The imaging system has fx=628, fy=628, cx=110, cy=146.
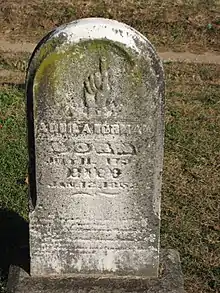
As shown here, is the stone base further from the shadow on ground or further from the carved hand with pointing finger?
the carved hand with pointing finger

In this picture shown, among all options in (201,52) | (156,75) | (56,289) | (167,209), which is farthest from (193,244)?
(201,52)

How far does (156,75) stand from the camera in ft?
11.7

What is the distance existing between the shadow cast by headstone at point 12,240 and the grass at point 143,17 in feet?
19.8

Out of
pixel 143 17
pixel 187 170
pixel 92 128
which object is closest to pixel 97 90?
pixel 92 128

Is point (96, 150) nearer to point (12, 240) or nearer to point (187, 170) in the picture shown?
point (12, 240)

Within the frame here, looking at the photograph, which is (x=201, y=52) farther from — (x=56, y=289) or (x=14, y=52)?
(x=56, y=289)

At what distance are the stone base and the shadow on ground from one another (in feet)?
0.89

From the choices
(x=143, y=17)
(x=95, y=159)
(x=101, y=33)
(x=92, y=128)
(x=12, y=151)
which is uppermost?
(x=101, y=33)

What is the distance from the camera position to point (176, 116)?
7.69 m

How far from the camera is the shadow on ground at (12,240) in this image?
15.1 ft

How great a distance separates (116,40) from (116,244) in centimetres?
136

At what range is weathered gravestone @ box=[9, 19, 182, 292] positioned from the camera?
3.54 metres

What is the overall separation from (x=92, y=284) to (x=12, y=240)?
130 cm

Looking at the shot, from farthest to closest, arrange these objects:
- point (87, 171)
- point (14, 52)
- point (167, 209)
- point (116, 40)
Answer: point (14, 52) → point (167, 209) → point (87, 171) → point (116, 40)
